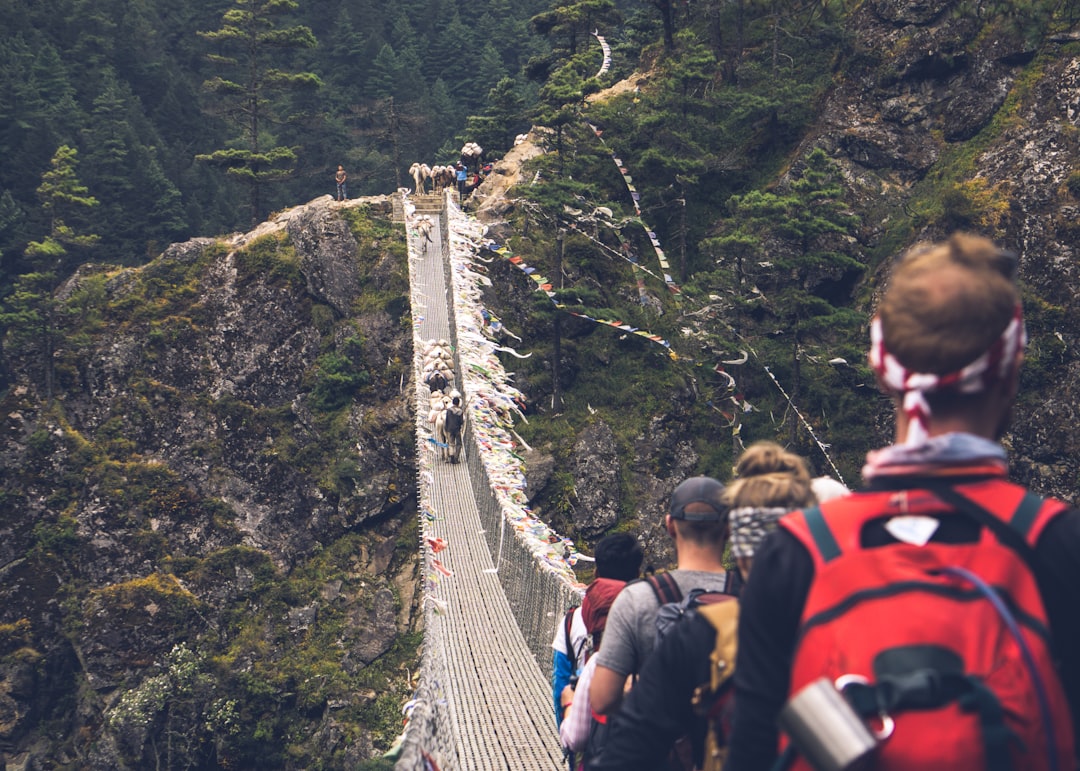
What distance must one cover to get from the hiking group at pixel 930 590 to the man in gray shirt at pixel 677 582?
0.96 m

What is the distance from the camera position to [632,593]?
8.75 ft

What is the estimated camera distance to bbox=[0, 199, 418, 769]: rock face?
2194 cm

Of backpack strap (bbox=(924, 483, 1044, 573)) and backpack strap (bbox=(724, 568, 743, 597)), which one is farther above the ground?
backpack strap (bbox=(924, 483, 1044, 573))

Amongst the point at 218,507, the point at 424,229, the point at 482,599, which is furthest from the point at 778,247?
the point at 482,599

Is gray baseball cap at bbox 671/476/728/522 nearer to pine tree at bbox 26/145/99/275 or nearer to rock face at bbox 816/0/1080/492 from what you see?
rock face at bbox 816/0/1080/492

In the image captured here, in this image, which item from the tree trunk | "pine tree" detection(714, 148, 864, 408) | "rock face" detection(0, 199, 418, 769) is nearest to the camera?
"pine tree" detection(714, 148, 864, 408)

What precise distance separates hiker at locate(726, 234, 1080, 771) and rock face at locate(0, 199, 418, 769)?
19607 mm

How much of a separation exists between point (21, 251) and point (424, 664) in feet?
97.7

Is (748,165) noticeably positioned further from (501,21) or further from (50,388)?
(501,21)

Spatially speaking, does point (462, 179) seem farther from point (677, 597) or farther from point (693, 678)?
point (693, 678)

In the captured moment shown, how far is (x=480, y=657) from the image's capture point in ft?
32.8

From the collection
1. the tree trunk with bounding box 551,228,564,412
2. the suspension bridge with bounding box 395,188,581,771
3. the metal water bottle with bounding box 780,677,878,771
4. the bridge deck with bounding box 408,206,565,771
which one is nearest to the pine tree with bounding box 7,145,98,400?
the suspension bridge with bounding box 395,188,581,771

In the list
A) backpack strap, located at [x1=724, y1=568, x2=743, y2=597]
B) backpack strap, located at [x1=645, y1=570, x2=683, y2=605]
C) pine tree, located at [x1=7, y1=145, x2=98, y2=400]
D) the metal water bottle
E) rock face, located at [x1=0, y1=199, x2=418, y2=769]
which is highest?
pine tree, located at [x1=7, y1=145, x2=98, y2=400]

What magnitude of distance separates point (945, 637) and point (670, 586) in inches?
48.4
